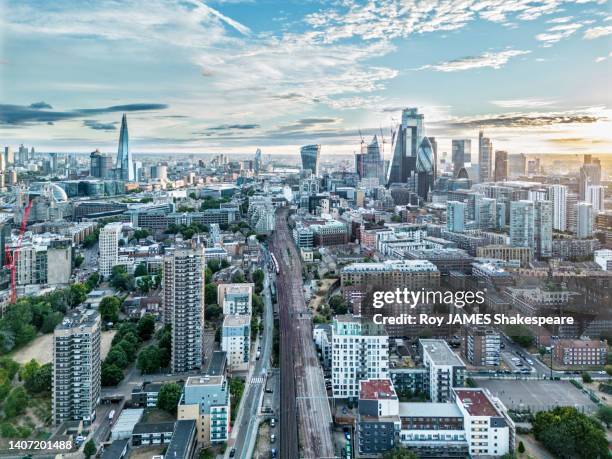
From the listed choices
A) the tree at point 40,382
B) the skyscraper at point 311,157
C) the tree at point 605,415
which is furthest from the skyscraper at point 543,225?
the skyscraper at point 311,157

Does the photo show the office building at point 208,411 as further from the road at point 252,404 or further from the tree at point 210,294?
the tree at point 210,294

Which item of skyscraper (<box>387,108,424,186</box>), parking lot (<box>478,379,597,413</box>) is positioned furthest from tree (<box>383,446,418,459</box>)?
skyscraper (<box>387,108,424,186</box>)

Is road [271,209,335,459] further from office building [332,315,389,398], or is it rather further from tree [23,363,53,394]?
tree [23,363,53,394]

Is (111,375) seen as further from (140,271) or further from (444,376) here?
(140,271)

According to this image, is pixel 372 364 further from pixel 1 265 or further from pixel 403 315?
pixel 1 265

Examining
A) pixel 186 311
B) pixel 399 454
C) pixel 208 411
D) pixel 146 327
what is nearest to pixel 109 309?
pixel 146 327
